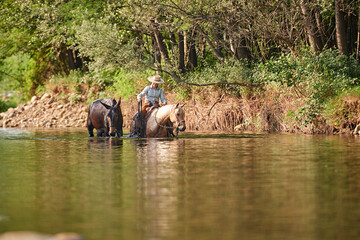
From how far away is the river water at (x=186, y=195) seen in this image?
6.41 meters

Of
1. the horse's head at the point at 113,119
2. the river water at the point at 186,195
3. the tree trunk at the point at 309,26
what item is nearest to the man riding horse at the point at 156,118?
the horse's head at the point at 113,119

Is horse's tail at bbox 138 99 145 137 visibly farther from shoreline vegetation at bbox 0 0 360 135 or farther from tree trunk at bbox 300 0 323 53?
tree trunk at bbox 300 0 323 53

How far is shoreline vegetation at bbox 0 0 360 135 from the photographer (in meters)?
24.6

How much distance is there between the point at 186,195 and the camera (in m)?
8.55

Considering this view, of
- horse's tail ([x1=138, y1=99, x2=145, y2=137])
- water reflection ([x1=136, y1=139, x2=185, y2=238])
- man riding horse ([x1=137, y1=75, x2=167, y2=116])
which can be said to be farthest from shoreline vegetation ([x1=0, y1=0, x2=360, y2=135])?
water reflection ([x1=136, y1=139, x2=185, y2=238])

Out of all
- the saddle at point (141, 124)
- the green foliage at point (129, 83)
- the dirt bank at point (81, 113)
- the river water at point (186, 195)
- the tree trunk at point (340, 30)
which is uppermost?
the tree trunk at point (340, 30)

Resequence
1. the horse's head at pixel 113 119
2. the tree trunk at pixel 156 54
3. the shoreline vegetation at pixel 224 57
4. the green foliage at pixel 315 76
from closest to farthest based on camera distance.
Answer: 1. the horse's head at pixel 113 119
2. the green foliage at pixel 315 76
3. the shoreline vegetation at pixel 224 57
4. the tree trunk at pixel 156 54

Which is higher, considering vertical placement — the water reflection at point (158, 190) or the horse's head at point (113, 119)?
the horse's head at point (113, 119)

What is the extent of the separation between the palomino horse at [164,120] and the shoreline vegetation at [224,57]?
5.07 meters

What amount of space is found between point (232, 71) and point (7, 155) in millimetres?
14847

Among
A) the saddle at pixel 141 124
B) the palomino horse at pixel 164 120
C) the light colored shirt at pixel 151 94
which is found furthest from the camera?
the light colored shirt at pixel 151 94

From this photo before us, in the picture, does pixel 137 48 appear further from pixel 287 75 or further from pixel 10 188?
pixel 10 188

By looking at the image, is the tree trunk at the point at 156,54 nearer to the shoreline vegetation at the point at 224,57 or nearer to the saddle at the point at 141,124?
the shoreline vegetation at the point at 224,57

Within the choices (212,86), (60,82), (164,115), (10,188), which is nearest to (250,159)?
(10,188)
